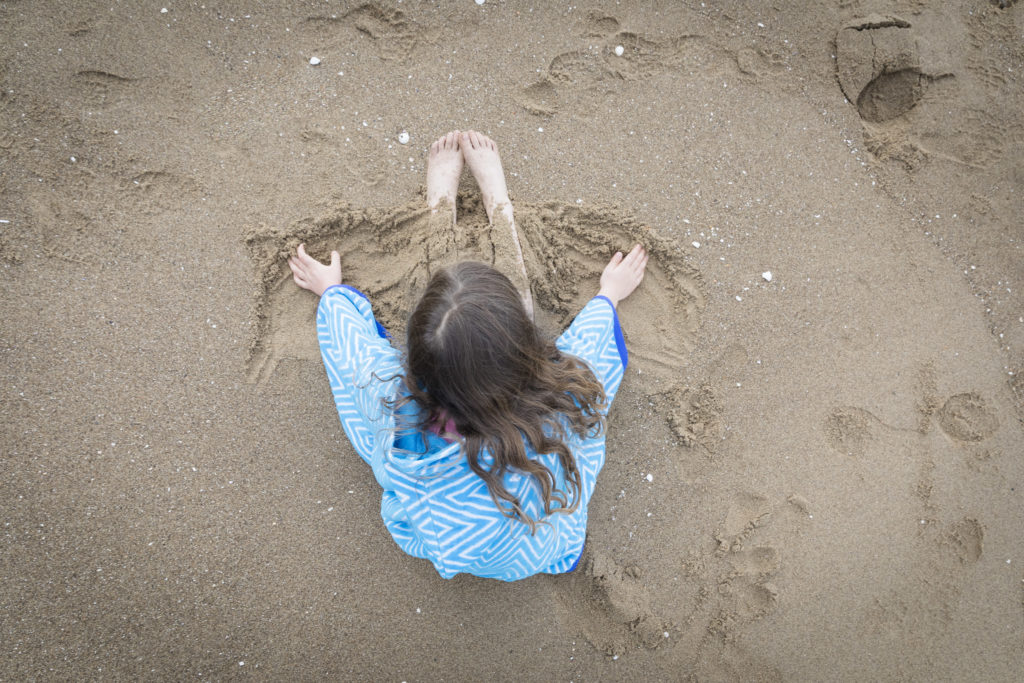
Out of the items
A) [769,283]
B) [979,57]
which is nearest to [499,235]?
[769,283]

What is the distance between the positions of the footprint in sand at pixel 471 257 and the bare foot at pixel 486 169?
0.23 feet

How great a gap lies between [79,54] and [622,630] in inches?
114

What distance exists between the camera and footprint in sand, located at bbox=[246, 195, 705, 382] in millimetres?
2023

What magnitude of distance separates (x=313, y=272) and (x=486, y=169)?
0.74 meters

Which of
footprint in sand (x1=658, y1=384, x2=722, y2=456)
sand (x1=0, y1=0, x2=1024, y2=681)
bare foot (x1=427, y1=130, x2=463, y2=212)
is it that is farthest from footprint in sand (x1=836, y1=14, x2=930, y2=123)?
bare foot (x1=427, y1=130, x2=463, y2=212)

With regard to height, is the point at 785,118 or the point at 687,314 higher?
the point at 785,118

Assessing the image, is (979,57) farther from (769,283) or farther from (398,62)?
(398,62)

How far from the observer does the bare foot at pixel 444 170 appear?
6.79 ft

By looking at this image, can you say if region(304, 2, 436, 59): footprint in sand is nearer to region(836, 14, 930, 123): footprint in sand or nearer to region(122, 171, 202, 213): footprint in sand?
region(122, 171, 202, 213): footprint in sand

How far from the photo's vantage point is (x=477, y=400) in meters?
1.33

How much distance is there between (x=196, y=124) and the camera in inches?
82.1

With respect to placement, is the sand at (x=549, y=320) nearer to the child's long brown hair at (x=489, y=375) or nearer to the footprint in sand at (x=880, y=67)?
the footprint in sand at (x=880, y=67)

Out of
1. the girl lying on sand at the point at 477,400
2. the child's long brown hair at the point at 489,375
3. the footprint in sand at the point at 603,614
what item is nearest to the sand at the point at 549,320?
the footprint in sand at the point at 603,614

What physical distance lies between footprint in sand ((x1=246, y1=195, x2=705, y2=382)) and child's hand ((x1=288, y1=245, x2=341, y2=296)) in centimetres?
4
